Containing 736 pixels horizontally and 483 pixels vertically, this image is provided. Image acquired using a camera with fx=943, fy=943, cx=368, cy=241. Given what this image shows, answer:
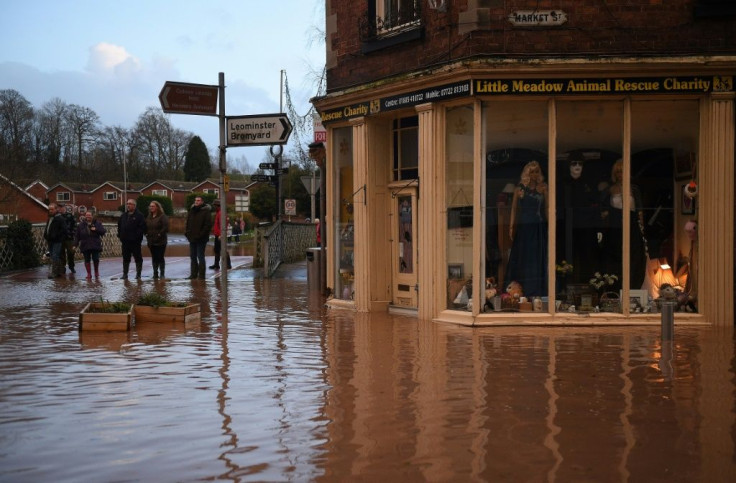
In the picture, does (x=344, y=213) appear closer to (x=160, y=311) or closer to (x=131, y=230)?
(x=160, y=311)

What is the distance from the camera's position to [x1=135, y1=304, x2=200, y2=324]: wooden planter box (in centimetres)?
1270

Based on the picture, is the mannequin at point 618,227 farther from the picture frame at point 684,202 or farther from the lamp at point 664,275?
the picture frame at point 684,202

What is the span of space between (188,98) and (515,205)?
474 centimetres

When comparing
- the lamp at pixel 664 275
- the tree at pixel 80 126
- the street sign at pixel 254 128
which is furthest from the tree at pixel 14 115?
the lamp at pixel 664 275

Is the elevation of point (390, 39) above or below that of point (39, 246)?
above

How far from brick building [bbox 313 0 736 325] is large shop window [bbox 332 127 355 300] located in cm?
219

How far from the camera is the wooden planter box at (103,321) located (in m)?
11.8

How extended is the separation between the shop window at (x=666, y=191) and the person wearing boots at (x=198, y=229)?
1111 centimetres

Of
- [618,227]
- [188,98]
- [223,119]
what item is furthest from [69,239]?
[618,227]

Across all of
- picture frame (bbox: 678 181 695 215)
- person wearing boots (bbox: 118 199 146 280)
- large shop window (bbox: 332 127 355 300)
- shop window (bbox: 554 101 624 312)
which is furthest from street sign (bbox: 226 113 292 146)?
person wearing boots (bbox: 118 199 146 280)

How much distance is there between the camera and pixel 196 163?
399 ft

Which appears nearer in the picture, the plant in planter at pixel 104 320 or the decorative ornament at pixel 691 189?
the plant in planter at pixel 104 320

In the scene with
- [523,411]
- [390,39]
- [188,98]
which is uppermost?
[390,39]

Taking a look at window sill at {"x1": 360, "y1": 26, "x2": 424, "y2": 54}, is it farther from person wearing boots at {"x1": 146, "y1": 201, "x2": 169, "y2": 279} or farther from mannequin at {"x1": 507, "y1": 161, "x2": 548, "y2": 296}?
person wearing boots at {"x1": 146, "y1": 201, "x2": 169, "y2": 279}
